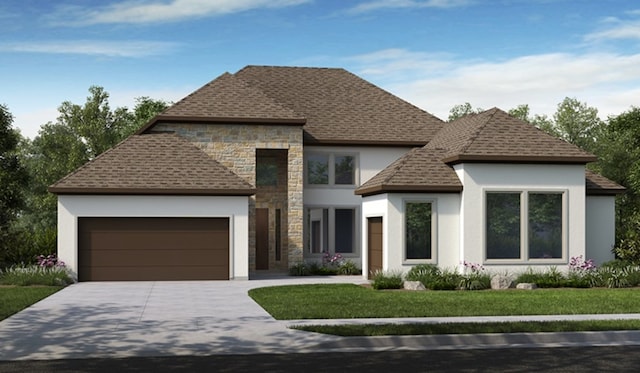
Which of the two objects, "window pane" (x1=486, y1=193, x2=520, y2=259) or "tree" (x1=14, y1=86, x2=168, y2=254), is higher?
"tree" (x1=14, y1=86, x2=168, y2=254)

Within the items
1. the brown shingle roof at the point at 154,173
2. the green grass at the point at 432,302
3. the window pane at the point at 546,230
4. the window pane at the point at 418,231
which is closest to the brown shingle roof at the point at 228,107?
the brown shingle roof at the point at 154,173

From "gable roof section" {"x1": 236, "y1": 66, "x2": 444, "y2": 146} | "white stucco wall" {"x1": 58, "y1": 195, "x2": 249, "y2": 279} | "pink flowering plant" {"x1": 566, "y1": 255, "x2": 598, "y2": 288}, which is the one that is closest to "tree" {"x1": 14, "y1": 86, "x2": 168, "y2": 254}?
"gable roof section" {"x1": 236, "y1": 66, "x2": 444, "y2": 146}

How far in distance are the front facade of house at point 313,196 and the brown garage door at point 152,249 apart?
35mm

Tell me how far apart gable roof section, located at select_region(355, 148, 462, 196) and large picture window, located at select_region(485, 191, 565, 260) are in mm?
1427

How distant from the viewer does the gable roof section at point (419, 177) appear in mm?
27125

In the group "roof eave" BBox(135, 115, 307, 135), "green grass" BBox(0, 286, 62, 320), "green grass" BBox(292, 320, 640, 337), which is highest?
"roof eave" BBox(135, 115, 307, 135)

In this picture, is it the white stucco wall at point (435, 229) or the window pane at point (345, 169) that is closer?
the white stucco wall at point (435, 229)

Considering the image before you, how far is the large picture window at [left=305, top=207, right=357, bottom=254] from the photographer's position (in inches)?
1389

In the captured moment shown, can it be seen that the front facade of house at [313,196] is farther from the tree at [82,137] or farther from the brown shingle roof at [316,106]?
the tree at [82,137]

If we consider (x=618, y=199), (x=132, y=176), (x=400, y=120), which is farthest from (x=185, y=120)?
(x=618, y=199)

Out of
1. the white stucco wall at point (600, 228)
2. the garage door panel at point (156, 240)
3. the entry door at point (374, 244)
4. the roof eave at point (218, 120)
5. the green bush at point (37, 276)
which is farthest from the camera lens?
the roof eave at point (218, 120)

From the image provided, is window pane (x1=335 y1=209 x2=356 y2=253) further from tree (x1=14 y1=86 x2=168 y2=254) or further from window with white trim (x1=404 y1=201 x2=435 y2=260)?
tree (x1=14 y1=86 x2=168 y2=254)

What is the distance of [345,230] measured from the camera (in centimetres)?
3575

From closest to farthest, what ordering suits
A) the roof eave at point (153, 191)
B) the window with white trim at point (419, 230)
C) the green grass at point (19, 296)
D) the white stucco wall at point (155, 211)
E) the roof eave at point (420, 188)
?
the green grass at point (19, 296)
the roof eave at point (420, 188)
the window with white trim at point (419, 230)
the roof eave at point (153, 191)
the white stucco wall at point (155, 211)
